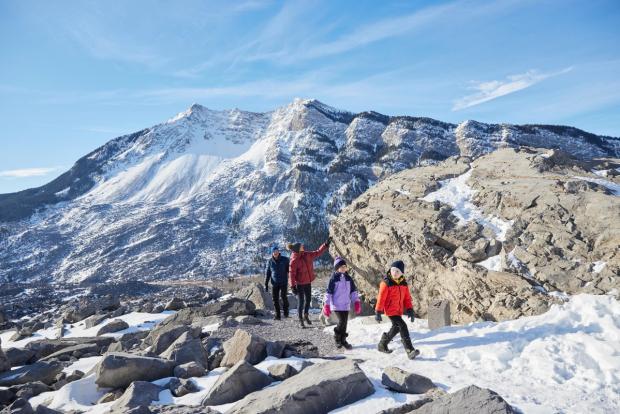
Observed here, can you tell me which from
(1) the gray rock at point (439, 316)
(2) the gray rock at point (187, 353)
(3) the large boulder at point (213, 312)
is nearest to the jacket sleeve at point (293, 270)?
(2) the gray rock at point (187, 353)

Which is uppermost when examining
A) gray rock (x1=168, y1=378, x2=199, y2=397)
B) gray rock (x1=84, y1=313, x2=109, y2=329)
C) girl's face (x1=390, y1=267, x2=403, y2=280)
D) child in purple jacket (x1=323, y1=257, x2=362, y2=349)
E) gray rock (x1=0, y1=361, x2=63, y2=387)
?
girl's face (x1=390, y1=267, x2=403, y2=280)

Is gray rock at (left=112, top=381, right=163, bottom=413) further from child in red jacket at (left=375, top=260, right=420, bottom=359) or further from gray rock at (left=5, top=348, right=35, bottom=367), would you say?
gray rock at (left=5, top=348, right=35, bottom=367)

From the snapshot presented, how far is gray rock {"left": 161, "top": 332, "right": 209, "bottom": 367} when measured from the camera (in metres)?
12.4

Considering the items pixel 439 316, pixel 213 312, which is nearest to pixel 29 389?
pixel 213 312

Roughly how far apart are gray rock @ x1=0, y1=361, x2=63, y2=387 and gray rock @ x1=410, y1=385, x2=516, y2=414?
12.3m

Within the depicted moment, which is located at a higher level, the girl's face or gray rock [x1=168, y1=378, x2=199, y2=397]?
the girl's face

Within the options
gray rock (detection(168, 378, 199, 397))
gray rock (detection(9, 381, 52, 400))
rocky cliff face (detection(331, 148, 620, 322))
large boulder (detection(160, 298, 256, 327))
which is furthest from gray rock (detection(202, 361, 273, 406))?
large boulder (detection(160, 298, 256, 327))

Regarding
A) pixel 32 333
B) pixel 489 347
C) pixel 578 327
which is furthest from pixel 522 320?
pixel 32 333

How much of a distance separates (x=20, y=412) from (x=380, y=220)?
602 inches

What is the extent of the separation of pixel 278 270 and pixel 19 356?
10.7 meters

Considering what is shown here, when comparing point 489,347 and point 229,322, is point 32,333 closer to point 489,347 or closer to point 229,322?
point 229,322

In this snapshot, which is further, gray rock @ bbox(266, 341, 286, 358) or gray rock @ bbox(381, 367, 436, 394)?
gray rock @ bbox(266, 341, 286, 358)

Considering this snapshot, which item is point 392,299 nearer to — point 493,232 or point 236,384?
point 236,384

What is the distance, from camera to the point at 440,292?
680 inches
